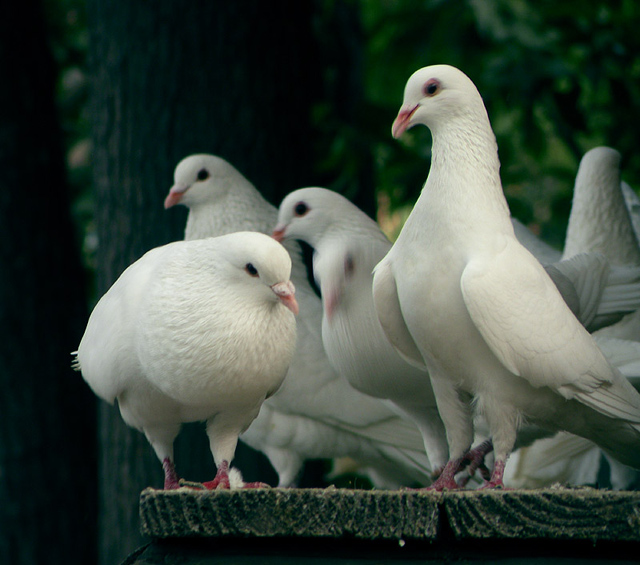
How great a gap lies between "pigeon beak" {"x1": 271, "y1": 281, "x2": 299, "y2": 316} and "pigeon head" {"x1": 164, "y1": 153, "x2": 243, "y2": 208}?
68.2 inches

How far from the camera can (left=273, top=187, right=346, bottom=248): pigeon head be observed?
4020mm

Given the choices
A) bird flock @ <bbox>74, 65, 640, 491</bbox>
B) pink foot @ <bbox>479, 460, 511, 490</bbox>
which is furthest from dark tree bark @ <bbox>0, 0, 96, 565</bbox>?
pink foot @ <bbox>479, 460, 511, 490</bbox>

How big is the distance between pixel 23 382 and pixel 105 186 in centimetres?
134

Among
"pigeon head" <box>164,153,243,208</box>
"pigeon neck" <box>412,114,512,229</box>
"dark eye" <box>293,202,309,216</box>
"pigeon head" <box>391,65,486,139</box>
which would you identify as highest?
"pigeon head" <box>391,65,486,139</box>

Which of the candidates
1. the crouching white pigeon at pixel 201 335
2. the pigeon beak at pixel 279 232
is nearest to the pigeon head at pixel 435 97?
the crouching white pigeon at pixel 201 335

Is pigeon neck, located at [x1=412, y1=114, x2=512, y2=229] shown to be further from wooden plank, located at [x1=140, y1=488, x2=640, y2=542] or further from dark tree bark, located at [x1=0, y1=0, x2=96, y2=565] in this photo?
dark tree bark, located at [x1=0, y1=0, x2=96, y2=565]

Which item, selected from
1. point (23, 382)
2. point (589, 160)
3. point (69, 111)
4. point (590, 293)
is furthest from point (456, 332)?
point (69, 111)

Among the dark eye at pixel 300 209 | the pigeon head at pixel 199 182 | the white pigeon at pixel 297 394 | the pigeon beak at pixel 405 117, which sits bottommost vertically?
the white pigeon at pixel 297 394

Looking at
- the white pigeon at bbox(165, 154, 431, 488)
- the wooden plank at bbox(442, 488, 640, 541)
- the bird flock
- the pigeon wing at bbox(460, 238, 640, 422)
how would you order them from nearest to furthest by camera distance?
1. the wooden plank at bbox(442, 488, 640, 541)
2. the pigeon wing at bbox(460, 238, 640, 422)
3. the bird flock
4. the white pigeon at bbox(165, 154, 431, 488)

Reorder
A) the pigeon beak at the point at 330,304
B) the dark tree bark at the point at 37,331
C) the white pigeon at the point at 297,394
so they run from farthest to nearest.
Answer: the dark tree bark at the point at 37,331, the white pigeon at the point at 297,394, the pigeon beak at the point at 330,304

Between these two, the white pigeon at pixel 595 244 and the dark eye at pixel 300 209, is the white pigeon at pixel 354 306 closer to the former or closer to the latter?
the dark eye at pixel 300 209

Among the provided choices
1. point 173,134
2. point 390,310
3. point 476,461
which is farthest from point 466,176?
point 173,134

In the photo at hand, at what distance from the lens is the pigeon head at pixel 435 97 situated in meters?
3.03

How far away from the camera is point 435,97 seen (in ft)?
9.96
